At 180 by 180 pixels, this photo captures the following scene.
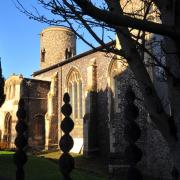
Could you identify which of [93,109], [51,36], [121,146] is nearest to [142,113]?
[121,146]

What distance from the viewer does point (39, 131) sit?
2947cm

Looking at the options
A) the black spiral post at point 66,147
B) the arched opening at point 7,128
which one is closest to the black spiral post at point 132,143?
the black spiral post at point 66,147

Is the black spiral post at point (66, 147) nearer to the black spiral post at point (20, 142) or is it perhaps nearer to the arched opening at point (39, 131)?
the black spiral post at point (20, 142)

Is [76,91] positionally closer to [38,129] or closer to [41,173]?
[38,129]

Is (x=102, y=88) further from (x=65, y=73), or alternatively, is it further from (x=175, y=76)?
(x=175, y=76)

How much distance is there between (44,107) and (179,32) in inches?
1097

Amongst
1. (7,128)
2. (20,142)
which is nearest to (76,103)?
(7,128)

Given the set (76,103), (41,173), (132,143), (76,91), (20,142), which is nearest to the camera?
(132,143)

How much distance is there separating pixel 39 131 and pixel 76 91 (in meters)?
5.42

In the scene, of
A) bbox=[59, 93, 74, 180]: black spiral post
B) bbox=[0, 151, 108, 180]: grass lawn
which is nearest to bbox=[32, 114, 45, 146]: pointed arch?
bbox=[0, 151, 108, 180]: grass lawn

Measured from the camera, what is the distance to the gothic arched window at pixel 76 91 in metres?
26.4

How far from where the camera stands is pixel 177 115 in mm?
3100

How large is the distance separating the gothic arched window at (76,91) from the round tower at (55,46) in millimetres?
9194

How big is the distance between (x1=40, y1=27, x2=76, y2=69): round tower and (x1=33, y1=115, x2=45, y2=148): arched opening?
8.72 meters
